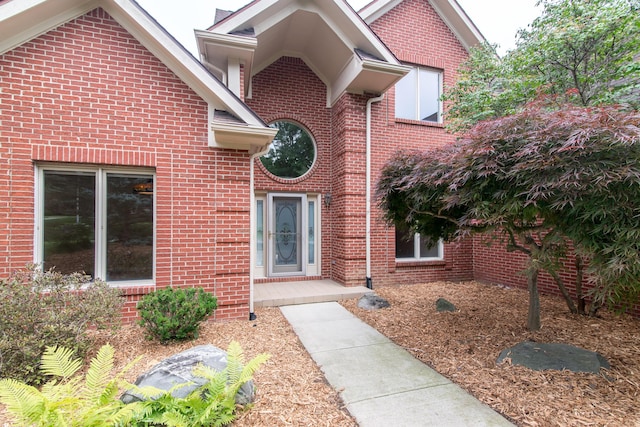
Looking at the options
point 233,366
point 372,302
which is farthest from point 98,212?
point 372,302

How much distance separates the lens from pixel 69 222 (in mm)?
4430

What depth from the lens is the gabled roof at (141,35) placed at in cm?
391

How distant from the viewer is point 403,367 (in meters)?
3.44

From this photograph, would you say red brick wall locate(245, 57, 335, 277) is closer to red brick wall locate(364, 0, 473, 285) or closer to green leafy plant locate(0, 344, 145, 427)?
red brick wall locate(364, 0, 473, 285)

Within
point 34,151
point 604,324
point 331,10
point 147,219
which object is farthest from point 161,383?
point 331,10

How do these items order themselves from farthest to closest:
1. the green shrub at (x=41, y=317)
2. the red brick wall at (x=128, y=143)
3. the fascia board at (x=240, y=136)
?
the fascia board at (x=240, y=136) < the red brick wall at (x=128, y=143) < the green shrub at (x=41, y=317)

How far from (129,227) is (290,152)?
163 inches

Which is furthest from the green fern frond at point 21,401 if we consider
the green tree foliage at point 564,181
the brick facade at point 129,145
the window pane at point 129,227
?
the green tree foliage at point 564,181

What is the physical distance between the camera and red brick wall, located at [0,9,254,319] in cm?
412

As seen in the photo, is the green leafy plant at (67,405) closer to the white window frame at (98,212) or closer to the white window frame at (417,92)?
the white window frame at (98,212)

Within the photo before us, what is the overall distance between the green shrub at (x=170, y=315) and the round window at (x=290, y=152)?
4183mm

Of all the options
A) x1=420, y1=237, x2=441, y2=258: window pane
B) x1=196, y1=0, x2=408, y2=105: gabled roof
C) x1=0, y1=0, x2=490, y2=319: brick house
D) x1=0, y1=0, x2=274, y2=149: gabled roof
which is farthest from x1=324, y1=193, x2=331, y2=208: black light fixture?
x1=0, y1=0, x2=274, y2=149: gabled roof

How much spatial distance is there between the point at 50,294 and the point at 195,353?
2.02 meters

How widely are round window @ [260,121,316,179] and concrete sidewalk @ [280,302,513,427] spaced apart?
4.10m
